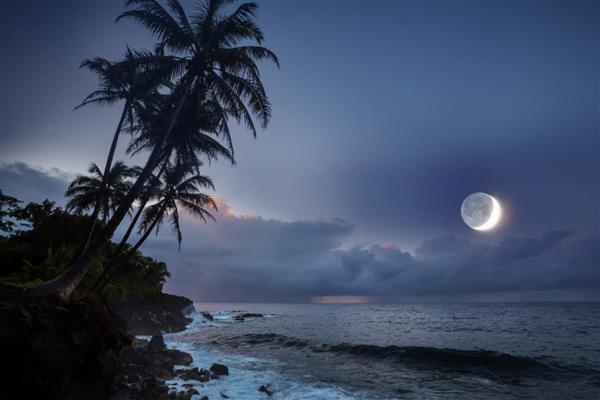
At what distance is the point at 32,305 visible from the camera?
23.8 feet

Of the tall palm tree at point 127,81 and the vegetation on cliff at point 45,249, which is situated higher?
the tall palm tree at point 127,81

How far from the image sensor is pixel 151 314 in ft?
125

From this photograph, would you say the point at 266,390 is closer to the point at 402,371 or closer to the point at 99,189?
the point at 402,371

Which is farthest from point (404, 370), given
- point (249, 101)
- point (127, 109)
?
point (127, 109)

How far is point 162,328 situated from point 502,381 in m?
36.6

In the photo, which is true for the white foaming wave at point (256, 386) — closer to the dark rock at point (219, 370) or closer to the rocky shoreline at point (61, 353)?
the dark rock at point (219, 370)

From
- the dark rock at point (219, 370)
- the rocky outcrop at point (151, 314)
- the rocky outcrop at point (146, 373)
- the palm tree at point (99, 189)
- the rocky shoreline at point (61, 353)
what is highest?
the palm tree at point (99, 189)

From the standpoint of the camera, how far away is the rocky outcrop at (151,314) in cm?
3365

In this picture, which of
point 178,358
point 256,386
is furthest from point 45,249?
point 256,386

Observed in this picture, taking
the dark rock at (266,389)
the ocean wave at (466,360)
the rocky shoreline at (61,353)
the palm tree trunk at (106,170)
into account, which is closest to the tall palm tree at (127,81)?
the palm tree trunk at (106,170)

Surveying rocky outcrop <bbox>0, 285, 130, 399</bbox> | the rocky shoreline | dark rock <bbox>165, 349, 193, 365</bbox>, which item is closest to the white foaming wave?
dark rock <bbox>165, 349, 193, 365</bbox>

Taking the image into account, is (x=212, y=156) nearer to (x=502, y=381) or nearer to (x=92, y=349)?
(x=92, y=349)

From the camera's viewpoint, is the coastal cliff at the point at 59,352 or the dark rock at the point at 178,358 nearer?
the coastal cliff at the point at 59,352

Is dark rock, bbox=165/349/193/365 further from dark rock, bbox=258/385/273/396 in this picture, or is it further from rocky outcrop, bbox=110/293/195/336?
rocky outcrop, bbox=110/293/195/336
